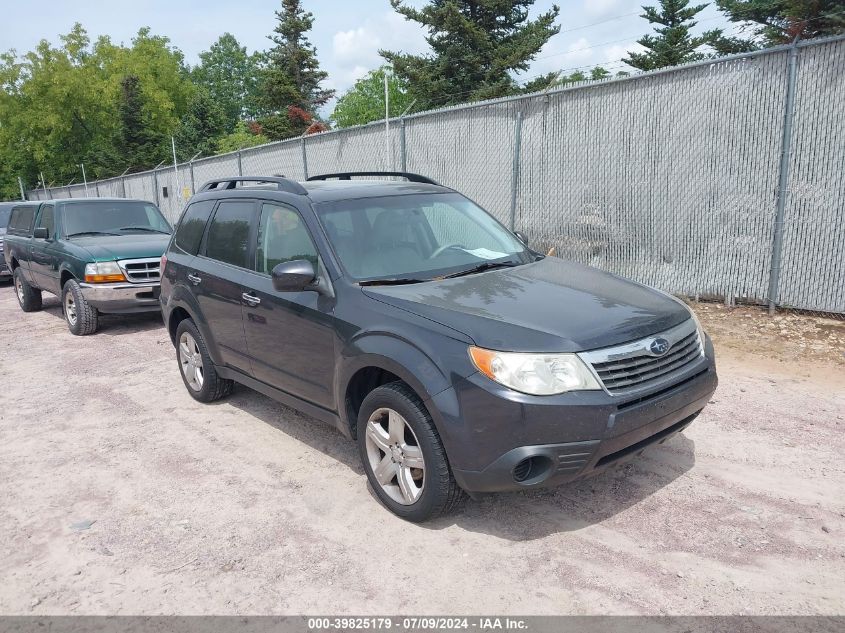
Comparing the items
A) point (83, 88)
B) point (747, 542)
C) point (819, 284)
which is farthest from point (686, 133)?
point (83, 88)

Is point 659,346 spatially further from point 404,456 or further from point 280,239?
point 280,239

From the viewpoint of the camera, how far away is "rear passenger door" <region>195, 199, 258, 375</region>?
4.55 meters

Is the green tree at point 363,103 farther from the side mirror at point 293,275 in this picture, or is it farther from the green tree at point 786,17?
the side mirror at point 293,275

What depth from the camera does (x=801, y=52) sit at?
6.37m

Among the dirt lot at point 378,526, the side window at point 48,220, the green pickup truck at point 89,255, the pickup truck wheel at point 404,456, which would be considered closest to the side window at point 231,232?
the dirt lot at point 378,526

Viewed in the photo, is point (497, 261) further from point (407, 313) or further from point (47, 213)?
point (47, 213)

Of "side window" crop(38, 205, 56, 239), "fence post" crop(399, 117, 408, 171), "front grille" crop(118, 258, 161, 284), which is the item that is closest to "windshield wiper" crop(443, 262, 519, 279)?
"front grille" crop(118, 258, 161, 284)

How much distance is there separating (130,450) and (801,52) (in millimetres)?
7198

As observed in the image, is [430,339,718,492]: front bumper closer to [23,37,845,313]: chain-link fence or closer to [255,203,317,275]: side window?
[255,203,317,275]: side window

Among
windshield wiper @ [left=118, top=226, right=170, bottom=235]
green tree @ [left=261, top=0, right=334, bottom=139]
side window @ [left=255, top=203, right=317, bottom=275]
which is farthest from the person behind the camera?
green tree @ [left=261, top=0, right=334, bottom=139]

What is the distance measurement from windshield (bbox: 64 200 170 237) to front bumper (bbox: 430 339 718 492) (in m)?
7.99

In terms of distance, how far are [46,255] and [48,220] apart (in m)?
0.75

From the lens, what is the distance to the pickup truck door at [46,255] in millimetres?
8859

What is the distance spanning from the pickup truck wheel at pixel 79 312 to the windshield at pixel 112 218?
3.65 ft
